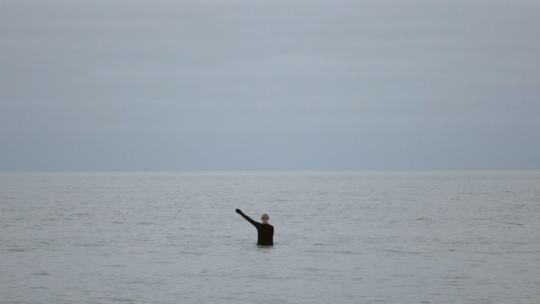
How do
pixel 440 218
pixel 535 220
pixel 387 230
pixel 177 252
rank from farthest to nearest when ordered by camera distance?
pixel 440 218 < pixel 535 220 < pixel 387 230 < pixel 177 252

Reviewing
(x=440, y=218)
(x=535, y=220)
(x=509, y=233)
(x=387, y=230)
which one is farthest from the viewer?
(x=440, y=218)

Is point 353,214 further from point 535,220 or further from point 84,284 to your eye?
point 84,284

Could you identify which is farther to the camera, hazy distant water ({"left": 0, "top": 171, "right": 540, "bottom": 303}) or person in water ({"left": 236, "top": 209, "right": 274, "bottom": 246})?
person in water ({"left": 236, "top": 209, "right": 274, "bottom": 246})

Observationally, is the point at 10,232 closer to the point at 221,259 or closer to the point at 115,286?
the point at 221,259

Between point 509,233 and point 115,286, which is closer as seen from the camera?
point 115,286

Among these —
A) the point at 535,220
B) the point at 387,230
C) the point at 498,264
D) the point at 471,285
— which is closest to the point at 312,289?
the point at 471,285

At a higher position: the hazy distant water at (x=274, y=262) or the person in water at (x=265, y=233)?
the person in water at (x=265, y=233)

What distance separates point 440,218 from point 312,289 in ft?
85.0

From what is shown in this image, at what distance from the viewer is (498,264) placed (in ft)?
70.7

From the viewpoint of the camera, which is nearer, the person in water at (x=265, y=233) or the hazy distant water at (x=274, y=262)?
the hazy distant water at (x=274, y=262)

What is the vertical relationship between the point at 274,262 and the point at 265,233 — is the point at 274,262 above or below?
below

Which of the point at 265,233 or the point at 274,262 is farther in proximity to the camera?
the point at 265,233

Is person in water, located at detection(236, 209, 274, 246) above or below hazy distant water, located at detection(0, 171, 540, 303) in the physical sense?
above

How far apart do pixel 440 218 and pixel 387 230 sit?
9379 millimetres
